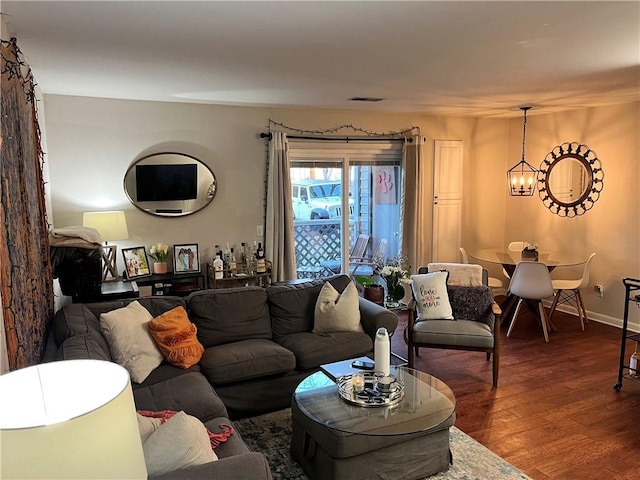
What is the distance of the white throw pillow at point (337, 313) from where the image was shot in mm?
3859

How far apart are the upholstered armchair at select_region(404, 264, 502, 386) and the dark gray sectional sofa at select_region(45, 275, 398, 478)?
0.42 m

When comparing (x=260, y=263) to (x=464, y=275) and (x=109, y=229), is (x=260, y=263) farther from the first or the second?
(x=464, y=275)

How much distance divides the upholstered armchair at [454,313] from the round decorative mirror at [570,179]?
2.23 meters

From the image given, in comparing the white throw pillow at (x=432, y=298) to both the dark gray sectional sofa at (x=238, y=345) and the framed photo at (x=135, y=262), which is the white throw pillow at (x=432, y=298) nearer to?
the dark gray sectional sofa at (x=238, y=345)

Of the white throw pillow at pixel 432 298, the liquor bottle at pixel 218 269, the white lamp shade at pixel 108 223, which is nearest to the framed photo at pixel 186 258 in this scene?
the liquor bottle at pixel 218 269

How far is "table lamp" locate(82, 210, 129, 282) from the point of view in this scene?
14.2 feet

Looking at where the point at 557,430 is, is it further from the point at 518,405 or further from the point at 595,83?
the point at 595,83

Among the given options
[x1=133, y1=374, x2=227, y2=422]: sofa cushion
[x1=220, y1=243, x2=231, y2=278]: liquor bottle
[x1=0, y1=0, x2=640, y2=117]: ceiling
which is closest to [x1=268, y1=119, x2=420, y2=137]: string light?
[x1=0, y1=0, x2=640, y2=117]: ceiling

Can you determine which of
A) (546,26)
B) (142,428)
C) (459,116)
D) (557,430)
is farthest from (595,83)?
(142,428)

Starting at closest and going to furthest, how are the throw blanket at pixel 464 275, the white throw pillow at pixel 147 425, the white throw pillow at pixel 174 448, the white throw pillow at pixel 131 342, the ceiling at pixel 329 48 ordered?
the white throw pillow at pixel 174 448, the white throw pillow at pixel 147 425, the ceiling at pixel 329 48, the white throw pillow at pixel 131 342, the throw blanket at pixel 464 275

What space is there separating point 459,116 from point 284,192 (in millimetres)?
2737

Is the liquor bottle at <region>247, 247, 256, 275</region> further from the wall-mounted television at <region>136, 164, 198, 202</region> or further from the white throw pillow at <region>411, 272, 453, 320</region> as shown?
the white throw pillow at <region>411, 272, 453, 320</region>

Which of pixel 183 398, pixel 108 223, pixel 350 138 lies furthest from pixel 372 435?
pixel 350 138

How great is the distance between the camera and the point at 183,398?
2.64m
